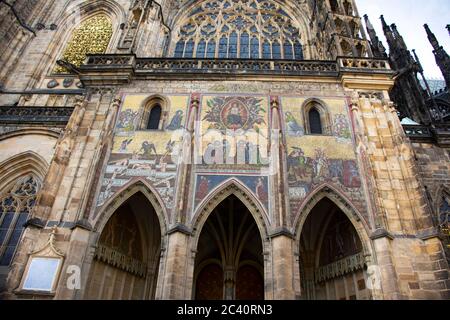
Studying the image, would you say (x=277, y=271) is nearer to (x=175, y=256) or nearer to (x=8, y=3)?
(x=175, y=256)

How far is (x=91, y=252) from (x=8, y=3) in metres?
13.9

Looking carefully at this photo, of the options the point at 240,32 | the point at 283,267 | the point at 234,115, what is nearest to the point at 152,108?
the point at 234,115

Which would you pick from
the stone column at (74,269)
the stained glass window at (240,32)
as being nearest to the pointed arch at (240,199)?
the stone column at (74,269)

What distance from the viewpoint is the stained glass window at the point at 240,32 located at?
15.1 metres

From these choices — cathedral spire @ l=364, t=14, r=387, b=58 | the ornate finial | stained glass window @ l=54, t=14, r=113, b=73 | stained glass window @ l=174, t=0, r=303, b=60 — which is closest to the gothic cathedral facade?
the ornate finial

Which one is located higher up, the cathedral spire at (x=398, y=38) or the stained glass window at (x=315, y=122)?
the cathedral spire at (x=398, y=38)

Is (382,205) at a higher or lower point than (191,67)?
lower

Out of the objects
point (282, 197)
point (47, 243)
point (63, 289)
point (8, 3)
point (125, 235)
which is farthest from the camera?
point (8, 3)

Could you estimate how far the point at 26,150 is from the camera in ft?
36.1

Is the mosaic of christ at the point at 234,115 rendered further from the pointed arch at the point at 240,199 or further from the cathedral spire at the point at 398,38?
the cathedral spire at the point at 398,38

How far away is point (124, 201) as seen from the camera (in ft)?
27.0

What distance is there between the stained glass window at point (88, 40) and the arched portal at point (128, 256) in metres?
9.16

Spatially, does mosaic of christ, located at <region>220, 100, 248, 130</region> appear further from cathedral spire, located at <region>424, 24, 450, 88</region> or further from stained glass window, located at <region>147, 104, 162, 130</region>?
cathedral spire, located at <region>424, 24, 450, 88</region>

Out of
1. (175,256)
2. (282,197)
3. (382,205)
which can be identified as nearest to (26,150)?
(175,256)
